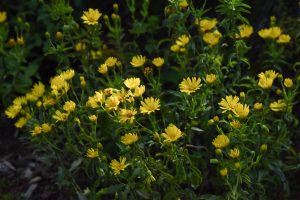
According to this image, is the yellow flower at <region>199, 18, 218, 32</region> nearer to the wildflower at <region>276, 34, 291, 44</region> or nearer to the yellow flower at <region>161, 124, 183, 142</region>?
the wildflower at <region>276, 34, 291, 44</region>

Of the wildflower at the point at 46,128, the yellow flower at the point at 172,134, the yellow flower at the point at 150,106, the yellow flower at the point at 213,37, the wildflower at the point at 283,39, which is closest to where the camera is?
the yellow flower at the point at 172,134

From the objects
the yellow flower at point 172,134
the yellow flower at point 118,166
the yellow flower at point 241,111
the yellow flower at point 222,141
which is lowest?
the yellow flower at point 118,166

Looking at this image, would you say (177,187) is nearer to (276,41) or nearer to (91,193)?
(91,193)

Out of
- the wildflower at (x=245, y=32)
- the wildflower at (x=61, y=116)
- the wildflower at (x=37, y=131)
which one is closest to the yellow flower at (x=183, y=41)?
the wildflower at (x=245, y=32)

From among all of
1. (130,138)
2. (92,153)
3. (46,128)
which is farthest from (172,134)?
(46,128)

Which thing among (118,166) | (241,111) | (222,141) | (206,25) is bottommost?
(118,166)

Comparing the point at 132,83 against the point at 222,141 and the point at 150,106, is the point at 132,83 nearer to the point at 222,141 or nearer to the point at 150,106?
the point at 150,106

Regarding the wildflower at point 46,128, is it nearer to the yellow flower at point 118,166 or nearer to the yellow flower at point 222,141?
the yellow flower at point 118,166

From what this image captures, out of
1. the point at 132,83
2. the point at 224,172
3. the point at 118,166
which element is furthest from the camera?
the point at 132,83

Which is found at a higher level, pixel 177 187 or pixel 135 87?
A: pixel 135 87

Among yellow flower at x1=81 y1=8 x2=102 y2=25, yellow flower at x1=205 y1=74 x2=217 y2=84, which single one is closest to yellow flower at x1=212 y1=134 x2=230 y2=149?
yellow flower at x1=205 y1=74 x2=217 y2=84

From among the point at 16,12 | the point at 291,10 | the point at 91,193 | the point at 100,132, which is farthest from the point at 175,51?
the point at 16,12
